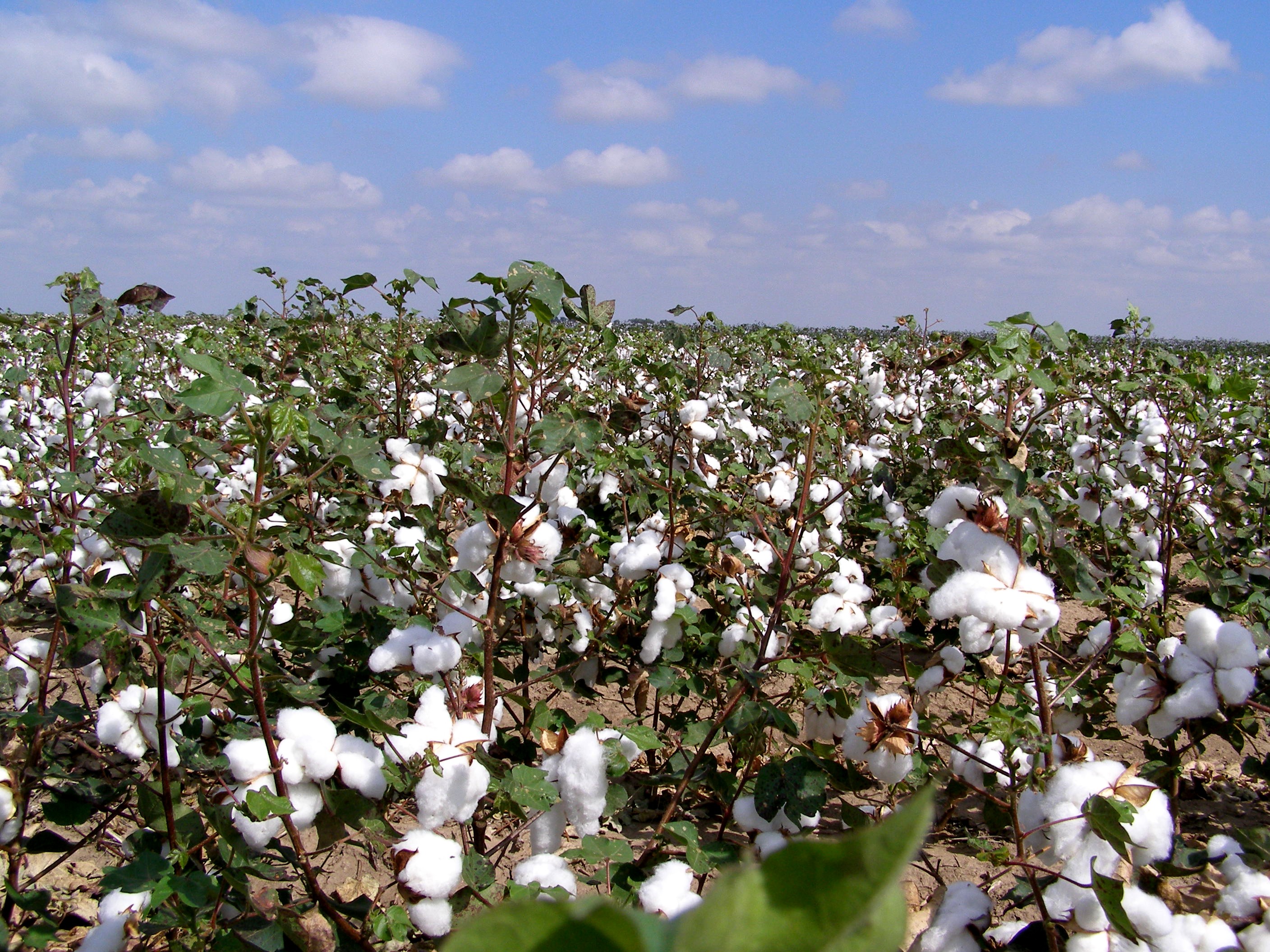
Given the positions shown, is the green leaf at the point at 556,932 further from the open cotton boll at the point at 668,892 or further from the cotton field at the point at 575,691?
the open cotton boll at the point at 668,892

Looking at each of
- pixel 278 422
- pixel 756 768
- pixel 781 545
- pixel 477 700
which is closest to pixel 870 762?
pixel 756 768

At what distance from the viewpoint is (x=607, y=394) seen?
3.57 meters

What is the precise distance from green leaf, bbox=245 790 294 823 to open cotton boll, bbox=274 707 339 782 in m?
0.07

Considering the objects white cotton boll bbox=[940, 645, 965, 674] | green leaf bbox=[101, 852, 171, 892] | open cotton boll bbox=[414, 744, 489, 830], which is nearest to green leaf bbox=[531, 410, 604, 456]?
open cotton boll bbox=[414, 744, 489, 830]

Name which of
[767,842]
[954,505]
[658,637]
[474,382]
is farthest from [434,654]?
[954,505]

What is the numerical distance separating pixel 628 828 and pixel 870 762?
47.5 inches

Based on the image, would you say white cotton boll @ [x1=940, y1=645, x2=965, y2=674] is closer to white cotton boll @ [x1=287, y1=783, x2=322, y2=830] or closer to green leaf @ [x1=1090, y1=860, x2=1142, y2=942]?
green leaf @ [x1=1090, y1=860, x2=1142, y2=942]

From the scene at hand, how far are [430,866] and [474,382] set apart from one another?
0.75m

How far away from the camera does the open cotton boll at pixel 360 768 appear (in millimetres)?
1233

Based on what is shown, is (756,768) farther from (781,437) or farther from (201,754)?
(781,437)

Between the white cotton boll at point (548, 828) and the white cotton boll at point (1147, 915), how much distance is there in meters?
0.90

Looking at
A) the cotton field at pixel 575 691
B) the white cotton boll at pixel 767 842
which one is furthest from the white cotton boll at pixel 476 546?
the white cotton boll at pixel 767 842

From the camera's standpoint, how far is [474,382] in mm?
1373

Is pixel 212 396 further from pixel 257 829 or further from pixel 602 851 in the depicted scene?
pixel 602 851
